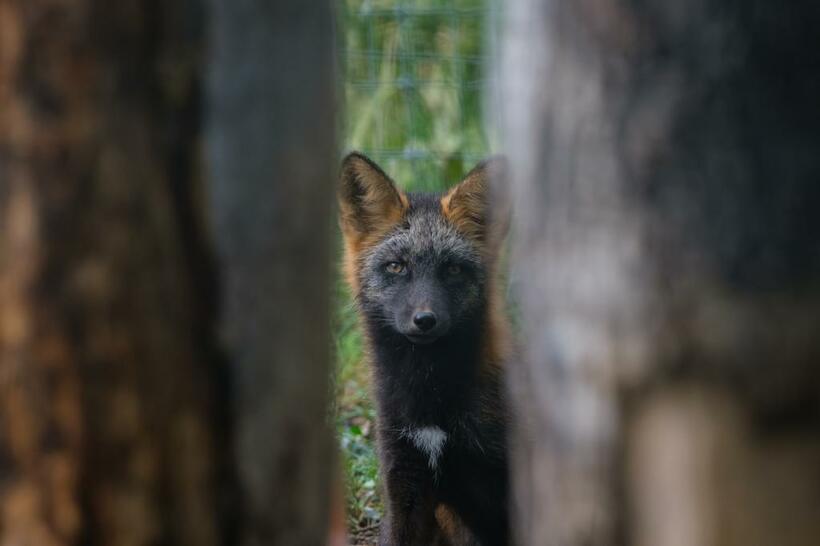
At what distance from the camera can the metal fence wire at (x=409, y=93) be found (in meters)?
8.91

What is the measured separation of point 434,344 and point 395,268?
1.89 feet

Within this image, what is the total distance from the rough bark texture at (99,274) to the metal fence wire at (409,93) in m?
6.67

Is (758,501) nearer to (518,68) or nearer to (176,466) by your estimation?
(518,68)

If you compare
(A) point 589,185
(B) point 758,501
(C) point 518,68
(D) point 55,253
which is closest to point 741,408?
(B) point 758,501

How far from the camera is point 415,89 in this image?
9.05 metres

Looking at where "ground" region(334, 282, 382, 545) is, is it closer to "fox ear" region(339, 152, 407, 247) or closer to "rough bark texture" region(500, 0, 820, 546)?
"fox ear" region(339, 152, 407, 247)

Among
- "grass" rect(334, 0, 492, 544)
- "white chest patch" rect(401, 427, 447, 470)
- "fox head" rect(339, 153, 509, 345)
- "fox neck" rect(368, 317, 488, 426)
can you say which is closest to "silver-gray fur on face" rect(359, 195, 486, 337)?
"fox head" rect(339, 153, 509, 345)

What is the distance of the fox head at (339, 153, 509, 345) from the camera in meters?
5.87

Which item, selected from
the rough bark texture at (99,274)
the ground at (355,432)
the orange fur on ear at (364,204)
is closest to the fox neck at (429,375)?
the ground at (355,432)

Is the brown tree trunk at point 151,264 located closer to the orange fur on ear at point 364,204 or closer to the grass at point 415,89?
the orange fur on ear at point 364,204

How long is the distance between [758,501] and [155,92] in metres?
1.37

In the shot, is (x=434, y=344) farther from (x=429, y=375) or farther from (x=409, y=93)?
(x=409, y=93)

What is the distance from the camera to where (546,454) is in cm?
230

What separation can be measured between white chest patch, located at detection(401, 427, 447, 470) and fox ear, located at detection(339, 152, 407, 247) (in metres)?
1.28
